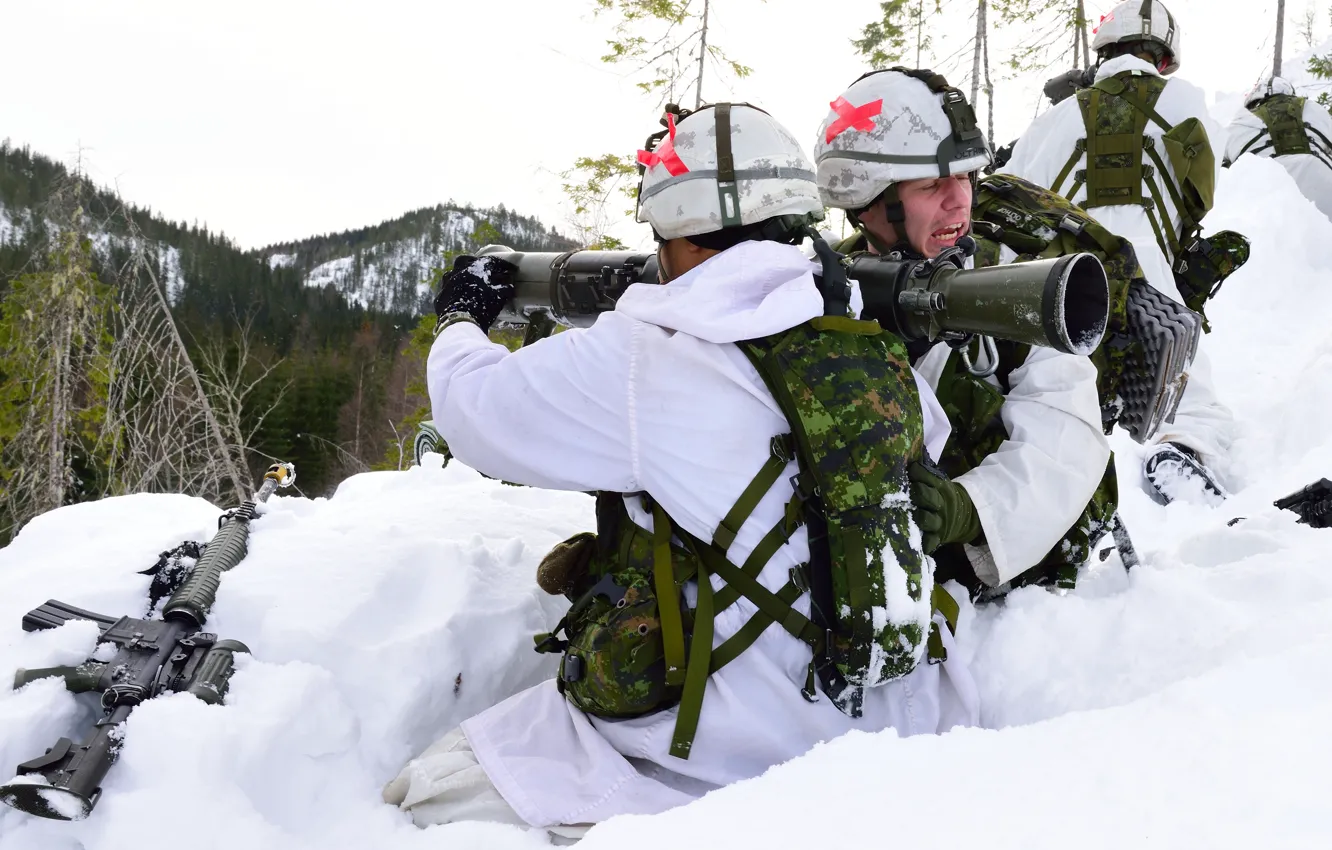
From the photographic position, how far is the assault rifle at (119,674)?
1.77 meters

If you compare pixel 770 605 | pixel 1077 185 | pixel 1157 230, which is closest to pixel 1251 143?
pixel 1157 230

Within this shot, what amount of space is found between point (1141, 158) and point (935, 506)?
13.5ft

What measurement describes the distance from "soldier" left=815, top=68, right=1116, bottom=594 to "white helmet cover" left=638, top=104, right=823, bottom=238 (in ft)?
1.72

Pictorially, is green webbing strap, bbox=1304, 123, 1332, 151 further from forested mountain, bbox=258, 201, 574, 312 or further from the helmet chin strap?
forested mountain, bbox=258, 201, 574, 312

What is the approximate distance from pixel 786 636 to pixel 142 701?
1574 millimetres

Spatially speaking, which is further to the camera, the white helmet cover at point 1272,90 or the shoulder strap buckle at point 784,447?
the white helmet cover at point 1272,90

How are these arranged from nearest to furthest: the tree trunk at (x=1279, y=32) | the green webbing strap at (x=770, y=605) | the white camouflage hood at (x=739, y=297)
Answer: the white camouflage hood at (x=739, y=297), the green webbing strap at (x=770, y=605), the tree trunk at (x=1279, y=32)

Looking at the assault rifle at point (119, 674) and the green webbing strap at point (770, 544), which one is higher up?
the green webbing strap at point (770, 544)

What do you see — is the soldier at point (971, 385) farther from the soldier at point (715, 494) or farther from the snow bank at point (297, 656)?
the snow bank at point (297, 656)

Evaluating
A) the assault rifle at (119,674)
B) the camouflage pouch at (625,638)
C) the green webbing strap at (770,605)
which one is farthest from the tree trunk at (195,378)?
the green webbing strap at (770,605)

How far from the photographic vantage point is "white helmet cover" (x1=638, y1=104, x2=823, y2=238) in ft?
6.82

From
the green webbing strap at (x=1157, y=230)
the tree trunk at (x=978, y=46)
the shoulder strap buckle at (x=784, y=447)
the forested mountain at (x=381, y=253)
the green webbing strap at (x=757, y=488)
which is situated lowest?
the green webbing strap at (x=757, y=488)

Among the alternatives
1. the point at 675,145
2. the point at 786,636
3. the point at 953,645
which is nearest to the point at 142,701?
the point at 786,636

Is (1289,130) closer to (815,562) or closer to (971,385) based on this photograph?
(971,385)
